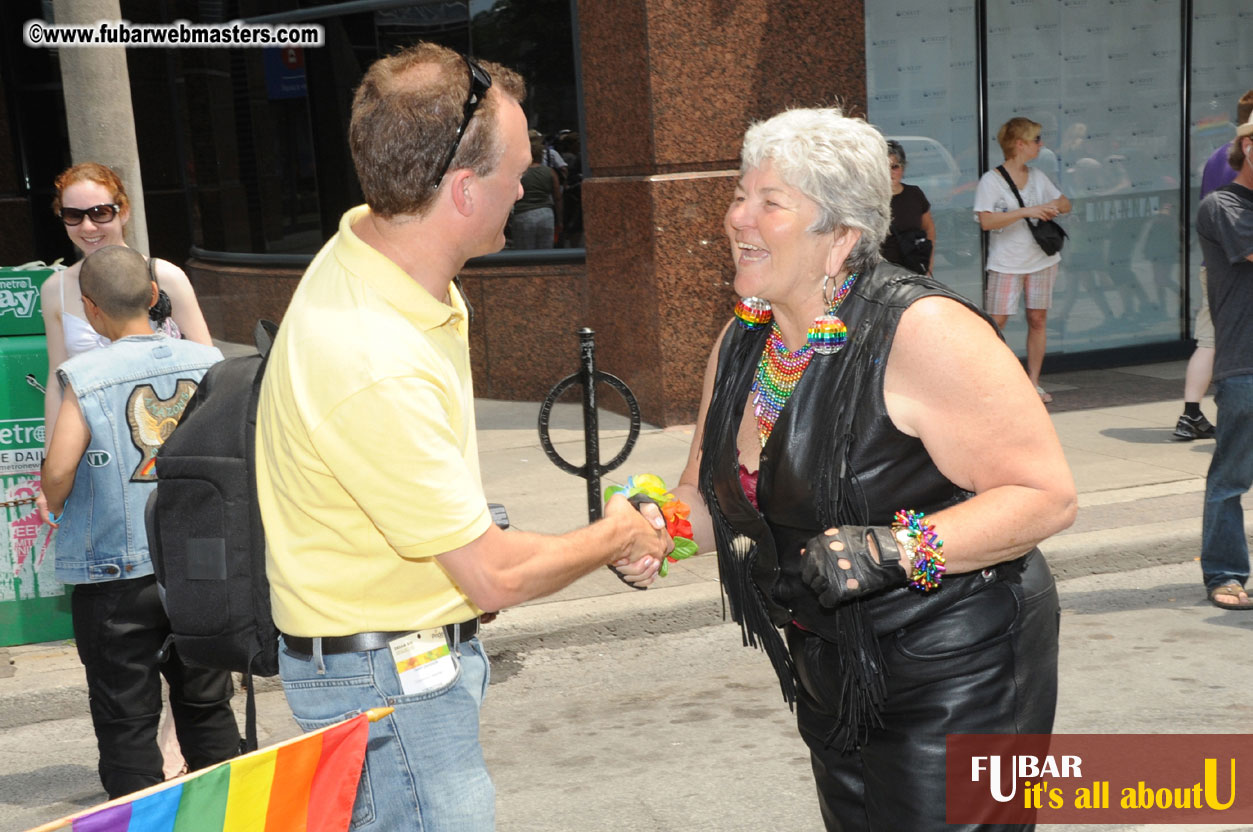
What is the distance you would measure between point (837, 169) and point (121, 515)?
2.50 meters

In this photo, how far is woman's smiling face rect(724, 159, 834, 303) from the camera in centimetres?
277

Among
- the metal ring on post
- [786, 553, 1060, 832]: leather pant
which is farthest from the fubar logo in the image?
the metal ring on post

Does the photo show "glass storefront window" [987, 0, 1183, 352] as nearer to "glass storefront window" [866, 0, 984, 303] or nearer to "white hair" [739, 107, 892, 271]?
"glass storefront window" [866, 0, 984, 303]

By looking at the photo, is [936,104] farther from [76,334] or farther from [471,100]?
[471,100]

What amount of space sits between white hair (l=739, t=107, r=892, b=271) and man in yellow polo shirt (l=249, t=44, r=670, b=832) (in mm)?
531

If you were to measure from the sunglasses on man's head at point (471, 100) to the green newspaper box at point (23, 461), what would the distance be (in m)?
4.10

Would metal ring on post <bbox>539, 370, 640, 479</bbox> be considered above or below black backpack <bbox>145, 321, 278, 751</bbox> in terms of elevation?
below

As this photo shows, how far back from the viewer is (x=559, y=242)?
10953mm

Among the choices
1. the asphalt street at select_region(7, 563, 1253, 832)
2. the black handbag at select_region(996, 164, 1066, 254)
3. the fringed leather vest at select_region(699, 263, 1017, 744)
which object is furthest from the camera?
the black handbag at select_region(996, 164, 1066, 254)

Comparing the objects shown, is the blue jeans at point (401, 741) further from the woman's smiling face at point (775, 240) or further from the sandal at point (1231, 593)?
the sandal at point (1231, 593)

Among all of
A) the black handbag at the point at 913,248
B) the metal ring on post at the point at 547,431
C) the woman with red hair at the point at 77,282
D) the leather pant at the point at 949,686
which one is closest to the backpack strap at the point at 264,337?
the leather pant at the point at 949,686

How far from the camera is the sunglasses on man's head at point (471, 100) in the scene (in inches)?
96.3

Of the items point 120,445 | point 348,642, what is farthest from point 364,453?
point 120,445

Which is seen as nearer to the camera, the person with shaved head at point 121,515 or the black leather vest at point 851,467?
the black leather vest at point 851,467
